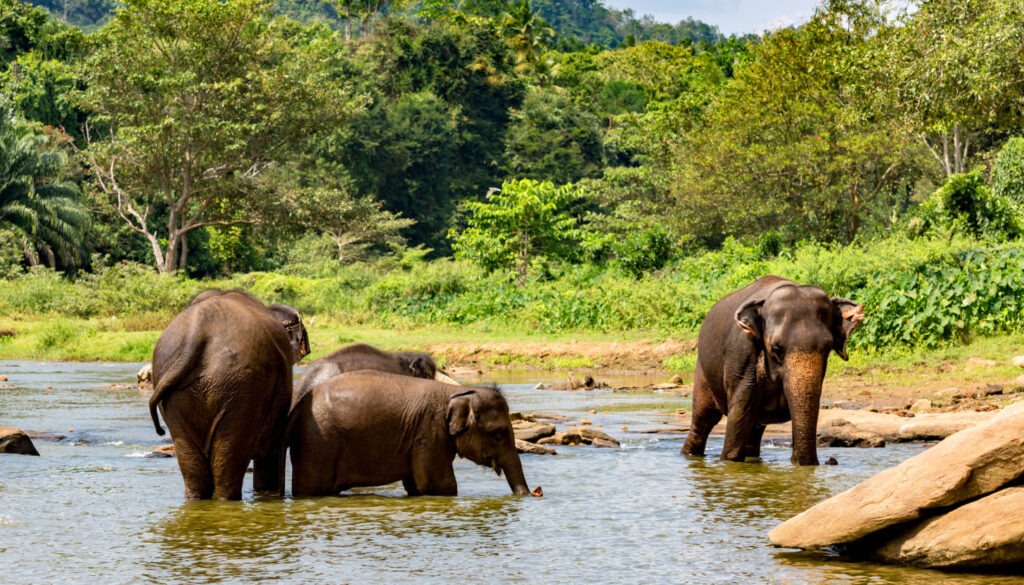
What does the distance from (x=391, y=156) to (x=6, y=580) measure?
65.0 m

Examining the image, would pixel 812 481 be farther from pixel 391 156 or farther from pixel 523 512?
pixel 391 156

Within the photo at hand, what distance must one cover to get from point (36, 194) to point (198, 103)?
7510 mm

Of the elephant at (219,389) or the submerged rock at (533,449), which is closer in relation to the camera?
the elephant at (219,389)

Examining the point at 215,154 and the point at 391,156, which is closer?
the point at 215,154

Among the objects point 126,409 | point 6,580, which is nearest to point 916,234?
point 126,409

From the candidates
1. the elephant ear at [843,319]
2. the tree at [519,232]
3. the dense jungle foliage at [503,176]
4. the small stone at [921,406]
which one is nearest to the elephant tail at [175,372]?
the elephant ear at [843,319]

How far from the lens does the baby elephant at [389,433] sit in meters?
8.55

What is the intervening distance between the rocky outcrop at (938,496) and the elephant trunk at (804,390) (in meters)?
3.27

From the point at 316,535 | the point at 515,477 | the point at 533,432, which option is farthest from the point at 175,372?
the point at 533,432

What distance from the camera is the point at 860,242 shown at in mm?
35344

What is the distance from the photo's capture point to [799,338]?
9.80 meters

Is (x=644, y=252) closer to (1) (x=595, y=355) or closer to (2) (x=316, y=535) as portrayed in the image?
(1) (x=595, y=355)

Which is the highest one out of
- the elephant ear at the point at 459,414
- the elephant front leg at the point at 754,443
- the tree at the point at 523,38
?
the tree at the point at 523,38

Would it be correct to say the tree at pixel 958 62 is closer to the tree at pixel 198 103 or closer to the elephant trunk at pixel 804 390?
the elephant trunk at pixel 804 390
